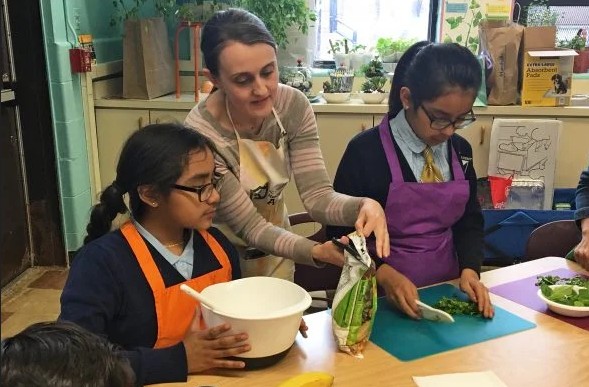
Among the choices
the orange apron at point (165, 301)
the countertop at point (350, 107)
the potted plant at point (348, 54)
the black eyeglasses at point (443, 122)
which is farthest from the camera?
the potted plant at point (348, 54)

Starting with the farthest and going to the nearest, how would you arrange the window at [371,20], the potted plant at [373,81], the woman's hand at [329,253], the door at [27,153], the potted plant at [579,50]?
the window at [371,20] < the potted plant at [579,50] < the potted plant at [373,81] < the door at [27,153] < the woman's hand at [329,253]

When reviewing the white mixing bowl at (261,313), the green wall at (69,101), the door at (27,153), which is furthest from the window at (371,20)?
the white mixing bowl at (261,313)

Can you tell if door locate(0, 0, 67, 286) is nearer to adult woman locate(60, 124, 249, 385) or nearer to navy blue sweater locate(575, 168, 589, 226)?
adult woman locate(60, 124, 249, 385)

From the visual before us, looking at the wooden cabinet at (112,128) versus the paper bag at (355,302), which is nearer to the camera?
the paper bag at (355,302)

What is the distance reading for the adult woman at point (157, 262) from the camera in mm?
1108

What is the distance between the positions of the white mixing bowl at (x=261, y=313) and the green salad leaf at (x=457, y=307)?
39cm

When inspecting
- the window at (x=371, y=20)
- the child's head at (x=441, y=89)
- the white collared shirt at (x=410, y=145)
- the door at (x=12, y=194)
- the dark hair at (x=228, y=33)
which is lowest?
the door at (x=12, y=194)

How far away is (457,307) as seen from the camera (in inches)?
55.0

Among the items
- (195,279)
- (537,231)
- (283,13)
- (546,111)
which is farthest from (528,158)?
(195,279)

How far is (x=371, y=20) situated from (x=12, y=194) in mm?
2301

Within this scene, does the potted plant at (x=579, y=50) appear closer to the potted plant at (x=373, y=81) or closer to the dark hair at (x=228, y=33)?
the potted plant at (x=373, y=81)

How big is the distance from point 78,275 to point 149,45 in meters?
2.30

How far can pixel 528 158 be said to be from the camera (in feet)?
9.97

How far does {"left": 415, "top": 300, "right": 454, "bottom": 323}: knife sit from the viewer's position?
130 centimetres
